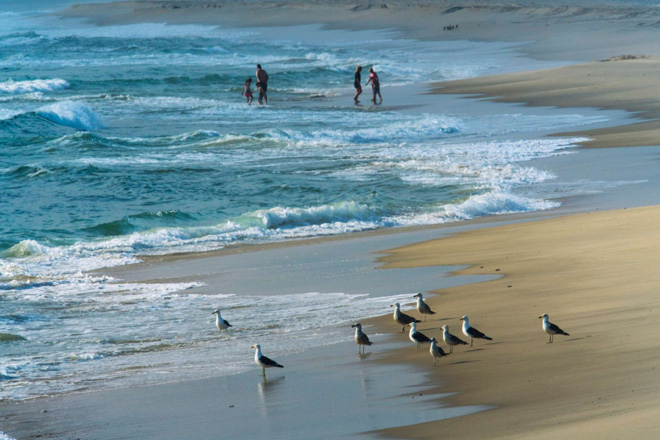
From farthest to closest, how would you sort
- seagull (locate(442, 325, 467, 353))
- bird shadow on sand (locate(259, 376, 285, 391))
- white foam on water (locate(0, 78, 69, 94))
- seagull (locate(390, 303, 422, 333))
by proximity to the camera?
1. white foam on water (locate(0, 78, 69, 94))
2. seagull (locate(390, 303, 422, 333))
3. seagull (locate(442, 325, 467, 353))
4. bird shadow on sand (locate(259, 376, 285, 391))

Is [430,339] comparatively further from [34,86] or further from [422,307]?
[34,86]

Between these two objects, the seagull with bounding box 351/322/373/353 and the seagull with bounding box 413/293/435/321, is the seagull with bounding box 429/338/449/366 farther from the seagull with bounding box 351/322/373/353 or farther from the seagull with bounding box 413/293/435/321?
the seagull with bounding box 413/293/435/321

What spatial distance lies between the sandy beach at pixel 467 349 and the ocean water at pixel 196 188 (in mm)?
606

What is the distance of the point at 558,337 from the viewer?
721 centimetres

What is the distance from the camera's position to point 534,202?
51.6 feet

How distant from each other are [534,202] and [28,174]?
11.2m

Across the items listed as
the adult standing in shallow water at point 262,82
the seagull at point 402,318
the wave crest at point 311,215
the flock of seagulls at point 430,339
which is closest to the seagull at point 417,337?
the flock of seagulls at point 430,339

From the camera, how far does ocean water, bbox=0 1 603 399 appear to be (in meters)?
8.91

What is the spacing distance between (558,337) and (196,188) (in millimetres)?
12412

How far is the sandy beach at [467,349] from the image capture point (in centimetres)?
581

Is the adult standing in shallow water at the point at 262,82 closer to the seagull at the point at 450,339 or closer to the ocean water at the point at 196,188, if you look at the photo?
the ocean water at the point at 196,188

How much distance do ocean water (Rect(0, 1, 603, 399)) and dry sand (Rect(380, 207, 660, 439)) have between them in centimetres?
Answer: 142

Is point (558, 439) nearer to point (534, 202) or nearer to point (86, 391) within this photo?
point (86, 391)

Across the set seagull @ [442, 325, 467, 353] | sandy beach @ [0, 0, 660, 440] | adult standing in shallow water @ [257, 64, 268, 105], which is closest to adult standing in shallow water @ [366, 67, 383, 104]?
adult standing in shallow water @ [257, 64, 268, 105]
